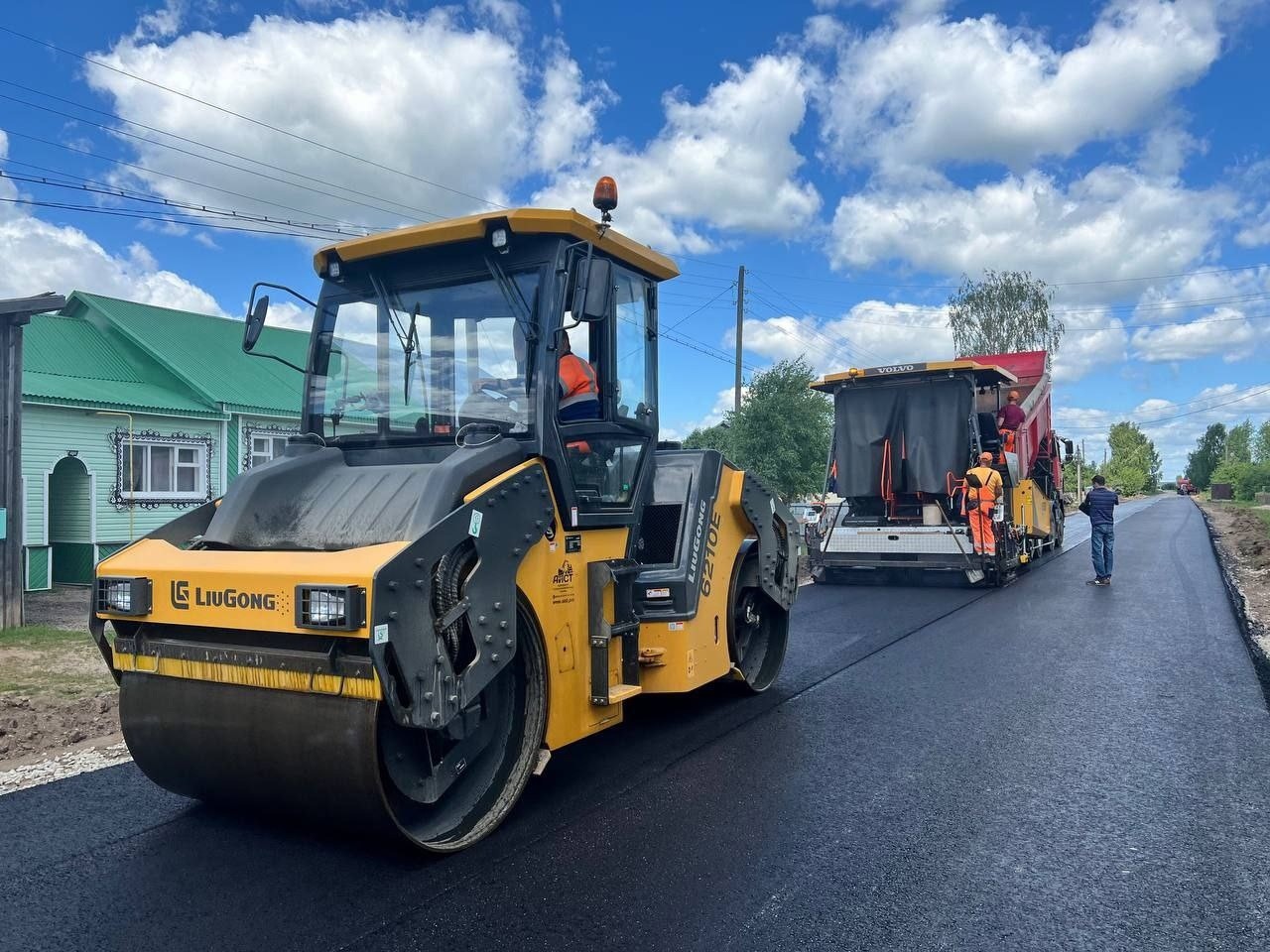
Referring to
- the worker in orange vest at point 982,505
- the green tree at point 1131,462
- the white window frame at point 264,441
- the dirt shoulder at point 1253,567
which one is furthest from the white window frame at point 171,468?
the green tree at point 1131,462

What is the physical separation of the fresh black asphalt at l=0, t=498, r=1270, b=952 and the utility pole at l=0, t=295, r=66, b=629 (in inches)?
251

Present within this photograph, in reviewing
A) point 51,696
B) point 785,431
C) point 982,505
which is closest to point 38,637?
point 51,696

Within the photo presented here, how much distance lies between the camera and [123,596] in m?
3.91

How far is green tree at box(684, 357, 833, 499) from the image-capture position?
72.5 ft

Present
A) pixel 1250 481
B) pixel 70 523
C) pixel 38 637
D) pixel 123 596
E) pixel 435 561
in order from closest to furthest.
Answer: pixel 435 561 → pixel 123 596 → pixel 38 637 → pixel 70 523 → pixel 1250 481

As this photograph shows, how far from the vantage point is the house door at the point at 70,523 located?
15.1 meters

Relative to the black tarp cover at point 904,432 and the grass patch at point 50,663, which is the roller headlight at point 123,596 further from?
the black tarp cover at point 904,432

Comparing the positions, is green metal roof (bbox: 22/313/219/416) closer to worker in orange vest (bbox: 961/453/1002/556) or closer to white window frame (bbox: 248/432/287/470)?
white window frame (bbox: 248/432/287/470)

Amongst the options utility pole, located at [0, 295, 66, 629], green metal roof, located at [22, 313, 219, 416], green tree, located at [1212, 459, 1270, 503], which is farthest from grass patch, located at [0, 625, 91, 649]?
green tree, located at [1212, 459, 1270, 503]

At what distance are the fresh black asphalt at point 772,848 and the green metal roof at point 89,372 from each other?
11.7m

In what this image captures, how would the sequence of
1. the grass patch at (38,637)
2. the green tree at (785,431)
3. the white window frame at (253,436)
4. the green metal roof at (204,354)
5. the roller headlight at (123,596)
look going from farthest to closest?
the green tree at (785,431) → the white window frame at (253,436) → the green metal roof at (204,354) → the grass patch at (38,637) → the roller headlight at (123,596)

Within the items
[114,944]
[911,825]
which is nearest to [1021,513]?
[911,825]

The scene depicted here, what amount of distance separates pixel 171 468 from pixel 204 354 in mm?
2772

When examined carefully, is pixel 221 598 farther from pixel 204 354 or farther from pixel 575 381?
pixel 204 354
